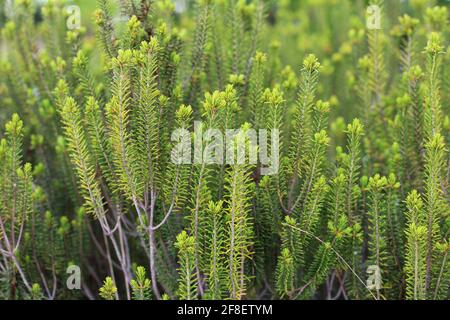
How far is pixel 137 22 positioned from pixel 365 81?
991 millimetres

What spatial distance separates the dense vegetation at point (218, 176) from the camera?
4.85 feet

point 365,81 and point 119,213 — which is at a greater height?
point 365,81

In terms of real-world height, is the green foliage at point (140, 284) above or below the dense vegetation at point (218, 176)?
below

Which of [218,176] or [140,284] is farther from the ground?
[218,176]

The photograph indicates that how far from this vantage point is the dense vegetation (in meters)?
1.48

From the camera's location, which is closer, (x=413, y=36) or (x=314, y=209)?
(x=314, y=209)

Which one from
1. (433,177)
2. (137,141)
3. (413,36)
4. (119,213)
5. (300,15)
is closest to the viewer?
(433,177)

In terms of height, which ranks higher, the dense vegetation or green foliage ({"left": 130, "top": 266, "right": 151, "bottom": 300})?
the dense vegetation

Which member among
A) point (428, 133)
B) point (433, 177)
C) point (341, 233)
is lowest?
point (341, 233)

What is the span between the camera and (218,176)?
1.59 metres

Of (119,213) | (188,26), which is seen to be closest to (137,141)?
(119,213)

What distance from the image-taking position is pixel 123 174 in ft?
4.92

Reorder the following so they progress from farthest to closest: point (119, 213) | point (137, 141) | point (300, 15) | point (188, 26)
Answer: point (300, 15)
point (188, 26)
point (119, 213)
point (137, 141)

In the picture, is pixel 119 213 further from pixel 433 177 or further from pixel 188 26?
pixel 188 26
